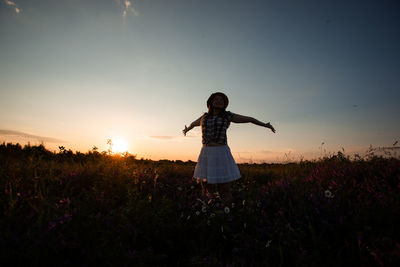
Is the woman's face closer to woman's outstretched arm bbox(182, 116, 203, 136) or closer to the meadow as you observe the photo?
woman's outstretched arm bbox(182, 116, 203, 136)

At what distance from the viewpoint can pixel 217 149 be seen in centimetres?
439

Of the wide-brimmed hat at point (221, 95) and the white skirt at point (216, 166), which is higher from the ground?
the wide-brimmed hat at point (221, 95)

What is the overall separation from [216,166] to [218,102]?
4.54 feet

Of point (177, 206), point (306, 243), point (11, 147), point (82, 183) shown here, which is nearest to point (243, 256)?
point (306, 243)

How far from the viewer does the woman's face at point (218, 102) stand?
4.67 m

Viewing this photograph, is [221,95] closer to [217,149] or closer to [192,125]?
[192,125]

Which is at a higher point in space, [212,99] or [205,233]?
[212,99]

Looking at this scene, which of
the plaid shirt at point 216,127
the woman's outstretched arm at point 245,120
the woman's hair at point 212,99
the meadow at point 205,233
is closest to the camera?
the meadow at point 205,233

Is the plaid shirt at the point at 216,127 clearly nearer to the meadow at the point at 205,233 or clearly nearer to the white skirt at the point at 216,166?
the white skirt at the point at 216,166

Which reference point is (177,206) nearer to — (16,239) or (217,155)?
(217,155)

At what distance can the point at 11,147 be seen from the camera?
9695mm

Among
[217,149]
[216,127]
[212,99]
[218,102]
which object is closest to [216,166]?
[217,149]

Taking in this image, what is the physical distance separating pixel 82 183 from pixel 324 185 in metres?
4.55

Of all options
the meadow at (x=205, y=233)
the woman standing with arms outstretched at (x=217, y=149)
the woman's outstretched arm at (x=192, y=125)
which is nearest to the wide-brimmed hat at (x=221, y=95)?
the woman standing with arms outstretched at (x=217, y=149)
